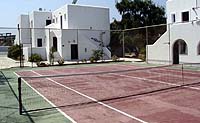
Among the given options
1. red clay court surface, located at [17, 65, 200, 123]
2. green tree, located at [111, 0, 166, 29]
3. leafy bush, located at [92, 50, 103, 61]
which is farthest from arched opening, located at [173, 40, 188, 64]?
green tree, located at [111, 0, 166, 29]

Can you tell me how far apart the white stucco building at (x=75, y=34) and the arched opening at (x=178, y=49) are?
45.0ft

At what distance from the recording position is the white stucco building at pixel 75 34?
37.8m

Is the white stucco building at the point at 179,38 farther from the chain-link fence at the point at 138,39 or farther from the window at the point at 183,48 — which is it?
the chain-link fence at the point at 138,39

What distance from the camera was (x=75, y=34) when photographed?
3819cm

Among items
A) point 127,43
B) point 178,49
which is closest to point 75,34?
point 127,43

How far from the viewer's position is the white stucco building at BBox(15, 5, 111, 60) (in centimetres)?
3781

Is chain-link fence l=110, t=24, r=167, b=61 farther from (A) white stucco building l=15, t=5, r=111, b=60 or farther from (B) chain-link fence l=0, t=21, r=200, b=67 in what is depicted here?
(A) white stucco building l=15, t=5, r=111, b=60

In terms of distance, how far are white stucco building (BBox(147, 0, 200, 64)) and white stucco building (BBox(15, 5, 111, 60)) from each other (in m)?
11.1

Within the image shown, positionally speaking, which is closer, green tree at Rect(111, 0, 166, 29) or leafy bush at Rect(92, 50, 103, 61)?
leafy bush at Rect(92, 50, 103, 61)

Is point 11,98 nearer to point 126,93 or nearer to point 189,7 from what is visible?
point 126,93

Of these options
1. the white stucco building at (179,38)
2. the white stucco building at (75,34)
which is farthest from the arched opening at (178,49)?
the white stucco building at (75,34)

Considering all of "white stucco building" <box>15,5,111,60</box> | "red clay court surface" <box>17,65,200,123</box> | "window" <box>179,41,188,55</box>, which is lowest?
"red clay court surface" <box>17,65,200,123</box>

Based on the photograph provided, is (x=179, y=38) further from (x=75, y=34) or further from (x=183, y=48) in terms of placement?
(x=75, y=34)

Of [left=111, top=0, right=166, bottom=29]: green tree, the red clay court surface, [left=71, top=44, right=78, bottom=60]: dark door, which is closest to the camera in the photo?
the red clay court surface
